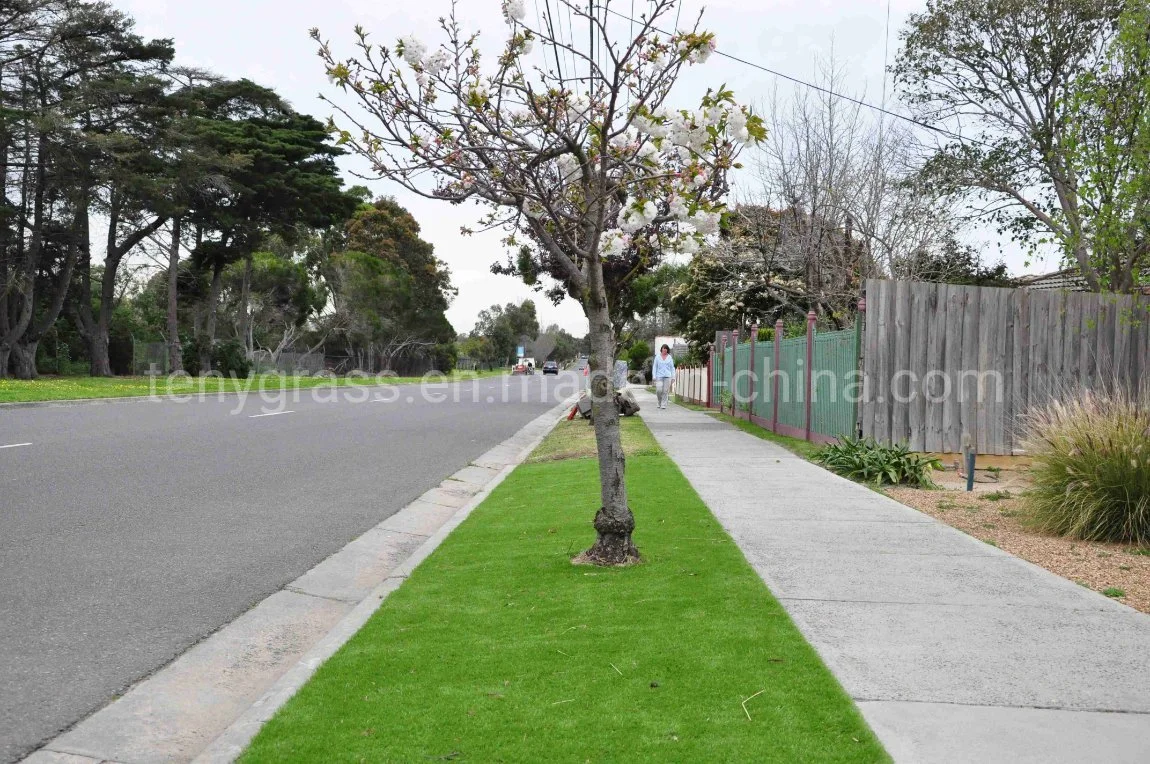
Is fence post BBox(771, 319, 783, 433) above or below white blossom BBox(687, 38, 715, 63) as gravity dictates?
below

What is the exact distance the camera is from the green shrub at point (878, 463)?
36.6 ft

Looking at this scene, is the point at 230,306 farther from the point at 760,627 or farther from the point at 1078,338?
the point at 760,627

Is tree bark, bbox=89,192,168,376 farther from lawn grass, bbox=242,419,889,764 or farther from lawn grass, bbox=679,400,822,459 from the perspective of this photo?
lawn grass, bbox=242,419,889,764

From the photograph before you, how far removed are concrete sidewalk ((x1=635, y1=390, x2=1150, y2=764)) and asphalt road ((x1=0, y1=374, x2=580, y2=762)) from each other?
3258mm

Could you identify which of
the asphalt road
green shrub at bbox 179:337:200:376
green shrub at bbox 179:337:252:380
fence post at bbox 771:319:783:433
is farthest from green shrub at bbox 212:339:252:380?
fence post at bbox 771:319:783:433

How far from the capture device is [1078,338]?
41.2 feet

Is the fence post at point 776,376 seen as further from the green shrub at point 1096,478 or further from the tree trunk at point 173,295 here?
the tree trunk at point 173,295

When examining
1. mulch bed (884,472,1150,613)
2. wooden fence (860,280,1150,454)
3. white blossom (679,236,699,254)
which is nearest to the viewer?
mulch bed (884,472,1150,613)

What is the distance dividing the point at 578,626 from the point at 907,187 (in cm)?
1867

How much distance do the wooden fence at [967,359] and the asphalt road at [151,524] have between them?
5700 millimetres

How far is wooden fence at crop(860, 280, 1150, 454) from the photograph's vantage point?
40.7ft

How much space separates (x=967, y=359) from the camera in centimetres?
1245

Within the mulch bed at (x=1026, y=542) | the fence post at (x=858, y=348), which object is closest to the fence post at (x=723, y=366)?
the fence post at (x=858, y=348)

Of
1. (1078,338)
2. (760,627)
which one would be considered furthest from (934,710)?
(1078,338)
